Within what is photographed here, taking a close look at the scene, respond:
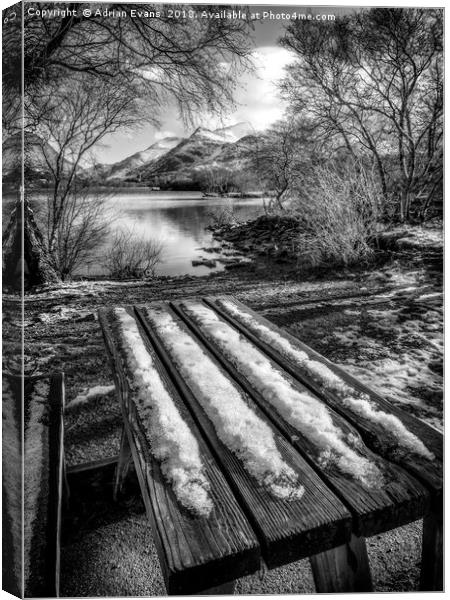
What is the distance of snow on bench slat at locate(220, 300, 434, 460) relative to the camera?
77 cm

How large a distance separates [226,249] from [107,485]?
2.74 m

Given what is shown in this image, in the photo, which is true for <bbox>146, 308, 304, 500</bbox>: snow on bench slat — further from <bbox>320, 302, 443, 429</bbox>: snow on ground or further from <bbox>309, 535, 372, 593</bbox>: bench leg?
<bbox>320, 302, 443, 429</bbox>: snow on ground

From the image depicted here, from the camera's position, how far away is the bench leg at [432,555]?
0.83 metres

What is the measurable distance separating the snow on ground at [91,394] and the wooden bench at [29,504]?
0.97 m

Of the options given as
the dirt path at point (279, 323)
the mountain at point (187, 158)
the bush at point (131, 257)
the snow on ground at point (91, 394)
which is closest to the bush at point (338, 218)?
the dirt path at point (279, 323)

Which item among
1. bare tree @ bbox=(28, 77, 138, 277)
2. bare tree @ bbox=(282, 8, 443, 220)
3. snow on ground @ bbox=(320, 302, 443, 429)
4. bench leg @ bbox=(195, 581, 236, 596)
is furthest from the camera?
snow on ground @ bbox=(320, 302, 443, 429)

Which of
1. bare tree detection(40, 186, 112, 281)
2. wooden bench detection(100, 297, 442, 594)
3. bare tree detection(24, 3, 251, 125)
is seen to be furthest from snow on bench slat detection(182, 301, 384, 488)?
bare tree detection(40, 186, 112, 281)

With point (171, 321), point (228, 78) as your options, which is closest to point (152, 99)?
point (228, 78)

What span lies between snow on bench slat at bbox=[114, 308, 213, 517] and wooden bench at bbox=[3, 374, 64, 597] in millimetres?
326

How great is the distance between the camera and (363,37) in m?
1.62

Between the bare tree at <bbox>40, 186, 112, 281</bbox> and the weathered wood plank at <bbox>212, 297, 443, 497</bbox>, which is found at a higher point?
the bare tree at <bbox>40, 186, 112, 281</bbox>

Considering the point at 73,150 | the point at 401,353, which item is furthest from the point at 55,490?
the point at 73,150

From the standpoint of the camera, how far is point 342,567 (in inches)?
31.9

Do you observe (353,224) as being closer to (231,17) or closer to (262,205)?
(262,205)
